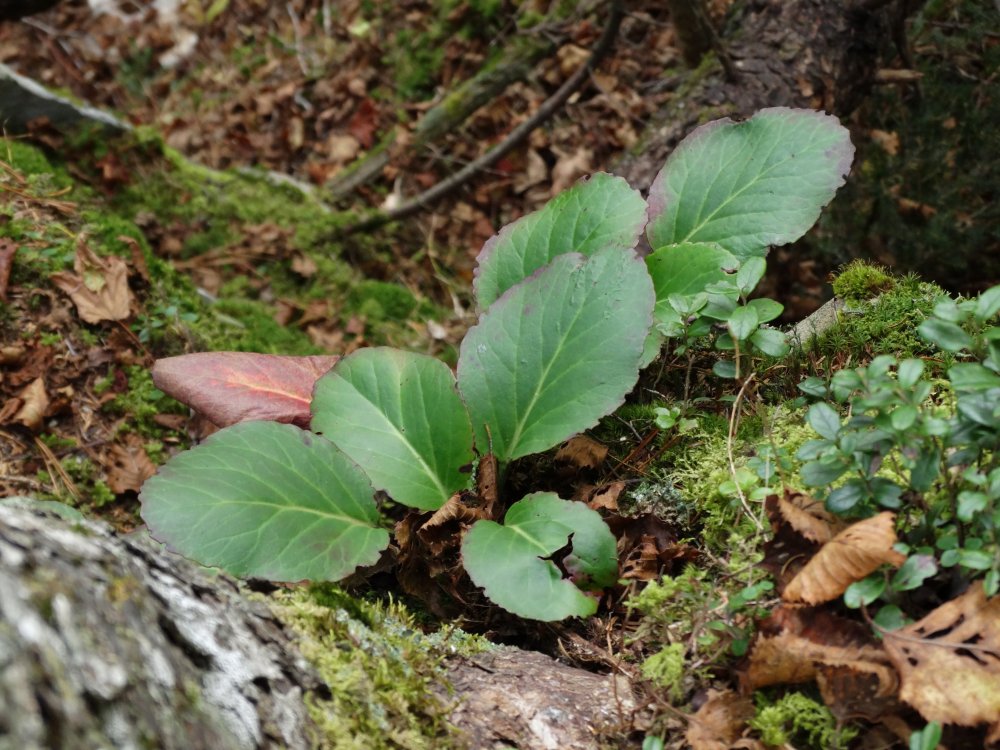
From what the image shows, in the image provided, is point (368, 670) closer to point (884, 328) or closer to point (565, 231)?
point (565, 231)

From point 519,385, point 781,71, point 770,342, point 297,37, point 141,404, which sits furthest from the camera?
point 297,37

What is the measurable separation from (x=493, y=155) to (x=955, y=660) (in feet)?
11.7

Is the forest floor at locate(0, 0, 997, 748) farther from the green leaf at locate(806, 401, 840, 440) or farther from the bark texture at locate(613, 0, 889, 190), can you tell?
the bark texture at locate(613, 0, 889, 190)

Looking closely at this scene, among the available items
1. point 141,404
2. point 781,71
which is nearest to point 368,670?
point 141,404

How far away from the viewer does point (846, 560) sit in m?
1.17

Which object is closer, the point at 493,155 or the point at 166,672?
the point at 166,672

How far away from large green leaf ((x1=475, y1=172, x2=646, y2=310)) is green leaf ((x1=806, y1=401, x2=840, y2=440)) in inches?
24.8

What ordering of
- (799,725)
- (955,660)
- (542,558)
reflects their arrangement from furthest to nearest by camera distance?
1. (542,558)
2. (799,725)
3. (955,660)

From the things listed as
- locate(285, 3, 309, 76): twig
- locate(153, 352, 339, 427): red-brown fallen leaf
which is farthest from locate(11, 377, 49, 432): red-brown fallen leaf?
locate(285, 3, 309, 76): twig

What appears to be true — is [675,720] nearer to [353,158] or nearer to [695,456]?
[695,456]

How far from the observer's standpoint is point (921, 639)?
1117 mm

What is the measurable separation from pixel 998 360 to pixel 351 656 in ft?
3.58

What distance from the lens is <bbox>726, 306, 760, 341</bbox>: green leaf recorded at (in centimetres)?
156

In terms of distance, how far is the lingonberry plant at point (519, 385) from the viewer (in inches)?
58.7
